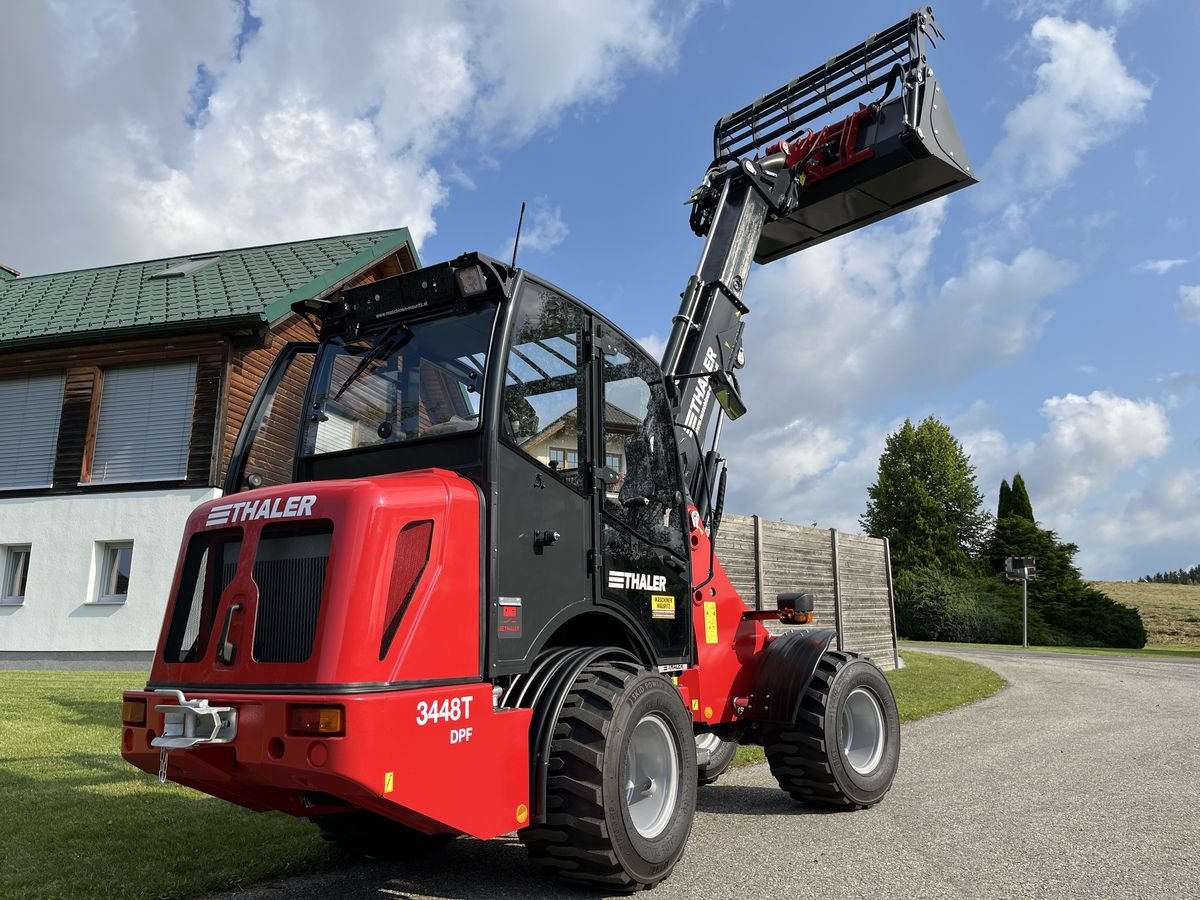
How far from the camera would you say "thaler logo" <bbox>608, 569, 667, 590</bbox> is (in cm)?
454

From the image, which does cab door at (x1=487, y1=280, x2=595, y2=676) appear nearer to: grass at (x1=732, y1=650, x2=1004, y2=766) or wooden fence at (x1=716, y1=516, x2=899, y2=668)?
grass at (x1=732, y1=650, x2=1004, y2=766)

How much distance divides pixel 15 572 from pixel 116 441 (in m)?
2.79

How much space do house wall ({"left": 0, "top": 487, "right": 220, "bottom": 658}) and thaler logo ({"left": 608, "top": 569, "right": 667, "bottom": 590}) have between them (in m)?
11.0

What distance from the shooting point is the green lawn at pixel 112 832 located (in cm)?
399

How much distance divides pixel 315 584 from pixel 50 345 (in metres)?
14.8

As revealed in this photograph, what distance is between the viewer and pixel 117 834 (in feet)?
15.5

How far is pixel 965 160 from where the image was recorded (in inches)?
315

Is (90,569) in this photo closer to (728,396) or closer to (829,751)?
(728,396)

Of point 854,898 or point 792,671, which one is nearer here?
point 854,898

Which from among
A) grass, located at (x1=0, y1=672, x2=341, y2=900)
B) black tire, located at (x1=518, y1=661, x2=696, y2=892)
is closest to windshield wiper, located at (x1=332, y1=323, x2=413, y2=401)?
black tire, located at (x1=518, y1=661, x2=696, y2=892)

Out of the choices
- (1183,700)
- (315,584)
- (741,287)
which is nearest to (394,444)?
(315,584)

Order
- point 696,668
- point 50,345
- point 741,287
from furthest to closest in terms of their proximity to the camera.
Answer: point 50,345 → point 741,287 → point 696,668

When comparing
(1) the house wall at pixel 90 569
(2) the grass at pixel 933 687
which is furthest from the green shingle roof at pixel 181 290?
(2) the grass at pixel 933 687

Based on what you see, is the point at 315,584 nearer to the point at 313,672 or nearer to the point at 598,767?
the point at 313,672
